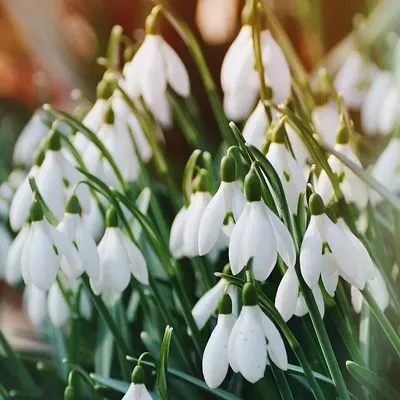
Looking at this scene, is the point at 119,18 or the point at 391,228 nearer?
the point at 391,228

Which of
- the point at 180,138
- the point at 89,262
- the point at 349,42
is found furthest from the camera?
the point at 180,138

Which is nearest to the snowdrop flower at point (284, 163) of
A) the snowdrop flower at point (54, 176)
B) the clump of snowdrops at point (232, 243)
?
the clump of snowdrops at point (232, 243)

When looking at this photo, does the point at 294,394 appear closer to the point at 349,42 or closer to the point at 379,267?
the point at 379,267

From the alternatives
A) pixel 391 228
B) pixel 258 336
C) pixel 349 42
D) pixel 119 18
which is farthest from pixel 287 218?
pixel 119 18

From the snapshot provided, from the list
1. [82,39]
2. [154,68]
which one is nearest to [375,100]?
[154,68]

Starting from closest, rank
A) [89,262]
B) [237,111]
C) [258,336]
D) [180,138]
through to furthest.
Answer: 1. [258,336]
2. [89,262]
3. [237,111]
4. [180,138]

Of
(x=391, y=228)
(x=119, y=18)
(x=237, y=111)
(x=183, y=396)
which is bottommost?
(x=183, y=396)

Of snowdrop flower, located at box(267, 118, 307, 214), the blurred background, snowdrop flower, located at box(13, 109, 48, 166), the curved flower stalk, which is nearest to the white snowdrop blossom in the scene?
the curved flower stalk
